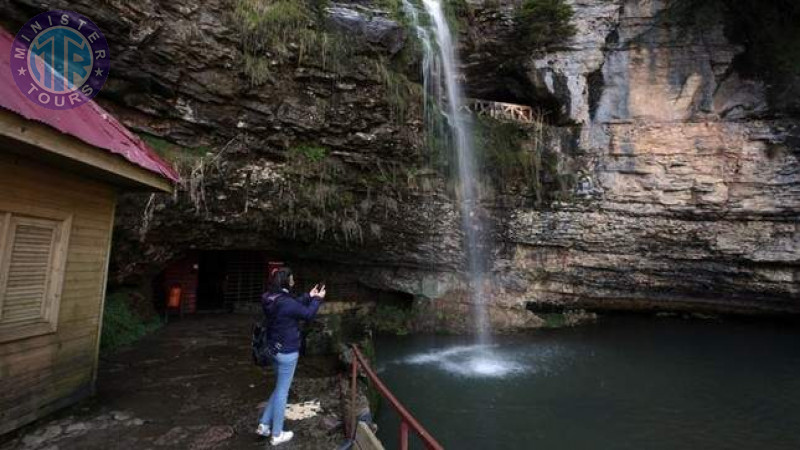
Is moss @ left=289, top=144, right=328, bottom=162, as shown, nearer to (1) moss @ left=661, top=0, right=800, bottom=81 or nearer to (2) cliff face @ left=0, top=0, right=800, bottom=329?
(2) cliff face @ left=0, top=0, right=800, bottom=329

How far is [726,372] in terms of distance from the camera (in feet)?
34.0

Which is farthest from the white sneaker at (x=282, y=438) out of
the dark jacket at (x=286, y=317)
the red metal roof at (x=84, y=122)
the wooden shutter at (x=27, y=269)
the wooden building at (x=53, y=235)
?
the red metal roof at (x=84, y=122)

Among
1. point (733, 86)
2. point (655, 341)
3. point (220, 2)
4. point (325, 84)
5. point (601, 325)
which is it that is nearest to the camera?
point (220, 2)

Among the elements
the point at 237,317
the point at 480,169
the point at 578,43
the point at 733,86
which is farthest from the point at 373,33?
the point at 733,86

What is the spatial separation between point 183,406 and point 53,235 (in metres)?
2.58

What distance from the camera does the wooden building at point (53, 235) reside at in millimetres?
3967

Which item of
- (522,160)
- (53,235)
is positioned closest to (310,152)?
(53,235)

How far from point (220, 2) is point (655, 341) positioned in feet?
51.9

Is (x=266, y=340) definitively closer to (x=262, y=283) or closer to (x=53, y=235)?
(x=53, y=235)

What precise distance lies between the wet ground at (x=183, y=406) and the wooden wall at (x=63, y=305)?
0.27 meters

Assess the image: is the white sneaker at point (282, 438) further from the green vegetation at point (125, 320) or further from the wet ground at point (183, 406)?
the green vegetation at point (125, 320)

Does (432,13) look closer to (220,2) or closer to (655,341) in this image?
(220,2)

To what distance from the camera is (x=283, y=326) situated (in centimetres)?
397

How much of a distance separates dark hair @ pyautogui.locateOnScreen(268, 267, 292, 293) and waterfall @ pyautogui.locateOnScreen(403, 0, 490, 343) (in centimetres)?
806
